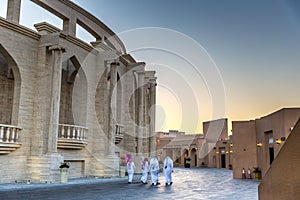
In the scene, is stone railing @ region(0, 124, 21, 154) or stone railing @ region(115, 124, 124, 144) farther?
→ stone railing @ region(115, 124, 124, 144)

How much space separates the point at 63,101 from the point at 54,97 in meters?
4.07

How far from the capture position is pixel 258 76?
19.0 meters

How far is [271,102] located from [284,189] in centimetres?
2081

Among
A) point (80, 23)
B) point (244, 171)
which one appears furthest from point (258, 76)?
point (80, 23)

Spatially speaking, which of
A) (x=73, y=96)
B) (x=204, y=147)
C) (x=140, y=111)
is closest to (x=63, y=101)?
(x=73, y=96)

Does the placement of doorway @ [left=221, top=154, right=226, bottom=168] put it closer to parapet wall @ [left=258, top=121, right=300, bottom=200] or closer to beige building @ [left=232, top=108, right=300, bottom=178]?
beige building @ [left=232, top=108, right=300, bottom=178]

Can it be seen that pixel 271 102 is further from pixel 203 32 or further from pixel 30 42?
pixel 30 42

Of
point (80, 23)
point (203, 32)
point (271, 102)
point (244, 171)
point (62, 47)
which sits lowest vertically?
point (244, 171)

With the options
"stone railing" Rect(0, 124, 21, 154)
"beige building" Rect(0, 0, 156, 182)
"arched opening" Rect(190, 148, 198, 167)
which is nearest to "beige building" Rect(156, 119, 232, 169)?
"arched opening" Rect(190, 148, 198, 167)

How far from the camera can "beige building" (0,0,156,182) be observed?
14.8m

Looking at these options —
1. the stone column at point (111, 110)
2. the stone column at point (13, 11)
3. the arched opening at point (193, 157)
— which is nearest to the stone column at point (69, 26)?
the stone column at point (13, 11)

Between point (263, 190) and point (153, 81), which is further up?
point (153, 81)

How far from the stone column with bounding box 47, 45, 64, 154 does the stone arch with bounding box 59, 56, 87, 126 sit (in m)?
2.99

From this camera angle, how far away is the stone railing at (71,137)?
16688mm
